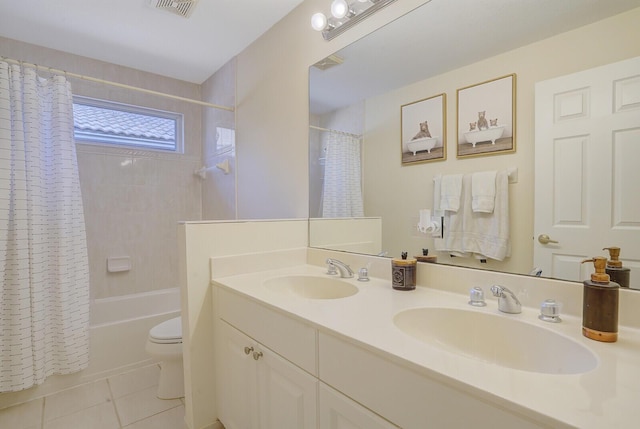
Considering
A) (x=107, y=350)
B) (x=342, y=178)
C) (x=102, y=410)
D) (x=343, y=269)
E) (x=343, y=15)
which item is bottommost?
(x=102, y=410)

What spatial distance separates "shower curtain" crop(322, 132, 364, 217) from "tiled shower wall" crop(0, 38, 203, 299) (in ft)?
5.88

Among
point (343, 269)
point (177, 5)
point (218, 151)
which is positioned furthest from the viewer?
point (218, 151)

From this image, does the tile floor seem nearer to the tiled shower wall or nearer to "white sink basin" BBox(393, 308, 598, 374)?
the tiled shower wall

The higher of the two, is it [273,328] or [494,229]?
[494,229]

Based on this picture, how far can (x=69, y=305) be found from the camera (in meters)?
1.86

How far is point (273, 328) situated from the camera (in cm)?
104

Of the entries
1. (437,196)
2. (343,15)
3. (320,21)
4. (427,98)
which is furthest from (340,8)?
(437,196)

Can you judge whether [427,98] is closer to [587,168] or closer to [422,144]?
[422,144]

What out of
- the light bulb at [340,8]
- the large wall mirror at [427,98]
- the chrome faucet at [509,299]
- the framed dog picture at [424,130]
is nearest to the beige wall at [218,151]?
the large wall mirror at [427,98]

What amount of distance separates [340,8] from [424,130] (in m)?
0.75

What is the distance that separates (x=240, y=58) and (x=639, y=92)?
7.70 feet

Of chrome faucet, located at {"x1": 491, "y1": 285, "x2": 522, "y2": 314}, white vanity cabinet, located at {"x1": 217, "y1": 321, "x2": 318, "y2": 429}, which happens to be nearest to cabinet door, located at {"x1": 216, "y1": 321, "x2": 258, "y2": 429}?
white vanity cabinet, located at {"x1": 217, "y1": 321, "x2": 318, "y2": 429}

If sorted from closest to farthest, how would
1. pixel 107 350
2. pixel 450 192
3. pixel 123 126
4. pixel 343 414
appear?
pixel 343 414, pixel 450 192, pixel 107 350, pixel 123 126

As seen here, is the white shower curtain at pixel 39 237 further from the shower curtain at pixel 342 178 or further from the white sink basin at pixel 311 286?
the shower curtain at pixel 342 178
